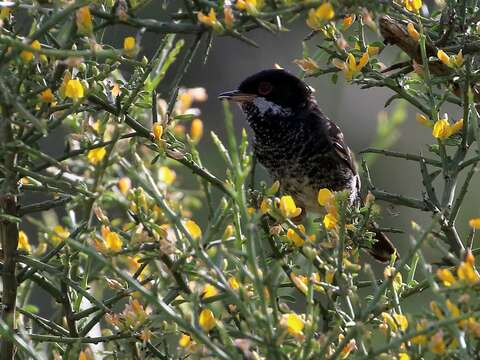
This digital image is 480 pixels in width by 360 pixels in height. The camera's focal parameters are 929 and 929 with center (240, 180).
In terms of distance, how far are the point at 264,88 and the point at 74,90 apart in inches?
97.8

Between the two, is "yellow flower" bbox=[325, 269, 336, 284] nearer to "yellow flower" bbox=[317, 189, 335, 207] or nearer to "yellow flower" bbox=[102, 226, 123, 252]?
"yellow flower" bbox=[317, 189, 335, 207]

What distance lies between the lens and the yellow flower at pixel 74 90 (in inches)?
84.0

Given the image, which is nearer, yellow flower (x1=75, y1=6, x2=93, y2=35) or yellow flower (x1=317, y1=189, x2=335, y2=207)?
yellow flower (x1=75, y1=6, x2=93, y2=35)

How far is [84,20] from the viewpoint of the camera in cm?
201

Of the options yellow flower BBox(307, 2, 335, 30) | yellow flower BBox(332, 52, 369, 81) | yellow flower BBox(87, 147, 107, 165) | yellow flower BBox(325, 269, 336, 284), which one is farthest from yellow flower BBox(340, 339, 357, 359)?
yellow flower BBox(332, 52, 369, 81)

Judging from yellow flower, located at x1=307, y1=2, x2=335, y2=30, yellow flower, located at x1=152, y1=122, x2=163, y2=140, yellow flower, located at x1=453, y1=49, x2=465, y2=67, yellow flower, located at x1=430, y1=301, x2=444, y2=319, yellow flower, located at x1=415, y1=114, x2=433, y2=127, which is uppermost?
yellow flower, located at x1=307, y1=2, x2=335, y2=30

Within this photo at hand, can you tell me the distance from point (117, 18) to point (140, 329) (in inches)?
29.5

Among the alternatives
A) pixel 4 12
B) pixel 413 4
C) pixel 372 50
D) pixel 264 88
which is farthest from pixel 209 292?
pixel 264 88

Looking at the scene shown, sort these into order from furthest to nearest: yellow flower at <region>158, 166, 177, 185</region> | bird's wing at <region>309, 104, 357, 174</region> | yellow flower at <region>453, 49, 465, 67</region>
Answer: bird's wing at <region>309, 104, 357, 174</region>, yellow flower at <region>158, 166, 177, 185</region>, yellow flower at <region>453, 49, 465, 67</region>

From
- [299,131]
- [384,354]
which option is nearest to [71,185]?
[384,354]

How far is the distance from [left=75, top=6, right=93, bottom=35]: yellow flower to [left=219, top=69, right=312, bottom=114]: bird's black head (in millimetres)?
2384

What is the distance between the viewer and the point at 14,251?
2.39 meters

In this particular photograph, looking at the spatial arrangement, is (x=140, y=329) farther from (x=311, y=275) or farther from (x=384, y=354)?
(x=384, y=354)

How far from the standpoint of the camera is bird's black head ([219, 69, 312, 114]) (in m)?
4.50
